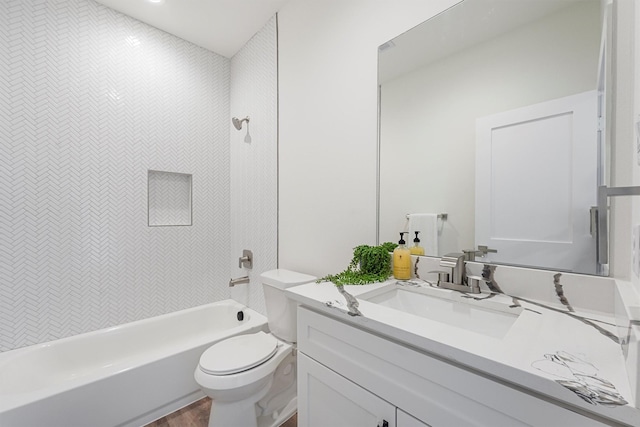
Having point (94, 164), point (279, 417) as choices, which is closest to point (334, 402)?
point (279, 417)

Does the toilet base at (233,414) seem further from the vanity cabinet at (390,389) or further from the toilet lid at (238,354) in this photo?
the vanity cabinet at (390,389)

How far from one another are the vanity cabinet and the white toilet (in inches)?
15.3

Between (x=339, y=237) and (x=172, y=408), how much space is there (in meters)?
1.54

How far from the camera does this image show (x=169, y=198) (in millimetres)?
2363

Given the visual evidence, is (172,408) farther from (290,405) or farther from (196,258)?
(196,258)

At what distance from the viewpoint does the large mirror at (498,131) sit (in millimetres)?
862

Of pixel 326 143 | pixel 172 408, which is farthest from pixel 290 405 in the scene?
pixel 326 143

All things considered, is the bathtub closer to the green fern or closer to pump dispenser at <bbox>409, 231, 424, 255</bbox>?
the green fern

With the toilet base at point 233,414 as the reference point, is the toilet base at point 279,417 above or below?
below

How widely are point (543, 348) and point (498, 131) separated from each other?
2.58 ft

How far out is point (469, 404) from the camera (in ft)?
2.04

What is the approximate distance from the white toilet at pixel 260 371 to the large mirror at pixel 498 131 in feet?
2.58

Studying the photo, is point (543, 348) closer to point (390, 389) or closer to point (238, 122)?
point (390, 389)

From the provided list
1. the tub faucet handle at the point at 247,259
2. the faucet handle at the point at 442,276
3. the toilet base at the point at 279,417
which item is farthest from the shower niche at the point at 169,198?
the faucet handle at the point at 442,276
